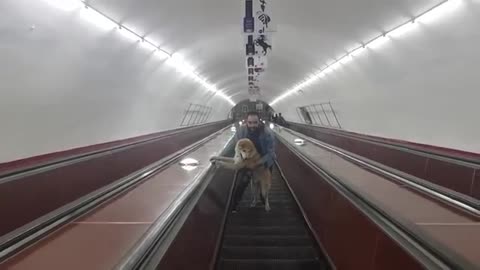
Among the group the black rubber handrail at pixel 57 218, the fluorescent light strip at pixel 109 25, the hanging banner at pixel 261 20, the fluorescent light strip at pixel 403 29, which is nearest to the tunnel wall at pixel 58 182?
the black rubber handrail at pixel 57 218

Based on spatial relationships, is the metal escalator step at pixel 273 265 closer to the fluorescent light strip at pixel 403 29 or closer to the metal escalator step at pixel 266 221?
the metal escalator step at pixel 266 221

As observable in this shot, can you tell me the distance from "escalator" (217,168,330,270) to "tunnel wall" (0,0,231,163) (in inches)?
127

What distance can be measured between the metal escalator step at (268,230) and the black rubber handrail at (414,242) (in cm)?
245

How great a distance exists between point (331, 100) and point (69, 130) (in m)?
12.1

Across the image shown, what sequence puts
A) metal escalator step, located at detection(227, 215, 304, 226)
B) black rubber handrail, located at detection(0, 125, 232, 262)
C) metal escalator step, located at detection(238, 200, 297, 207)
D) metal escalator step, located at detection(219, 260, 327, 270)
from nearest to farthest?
1. black rubber handrail, located at detection(0, 125, 232, 262)
2. metal escalator step, located at detection(219, 260, 327, 270)
3. metal escalator step, located at detection(227, 215, 304, 226)
4. metal escalator step, located at detection(238, 200, 297, 207)

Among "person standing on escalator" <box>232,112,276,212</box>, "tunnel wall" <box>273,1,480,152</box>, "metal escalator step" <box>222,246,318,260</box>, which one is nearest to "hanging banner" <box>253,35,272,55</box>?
"tunnel wall" <box>273,1,480,152</box>

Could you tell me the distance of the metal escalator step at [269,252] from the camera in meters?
5.65

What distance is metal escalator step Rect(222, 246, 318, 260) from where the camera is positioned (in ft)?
18.5

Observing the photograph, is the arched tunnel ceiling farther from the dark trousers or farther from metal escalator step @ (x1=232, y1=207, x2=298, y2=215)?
metal escalator step @ (x1=232, y1=207, x2=298, y2=215)

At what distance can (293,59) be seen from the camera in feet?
55.3

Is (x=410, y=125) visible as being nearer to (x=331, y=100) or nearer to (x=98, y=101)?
(x=98, y=101)

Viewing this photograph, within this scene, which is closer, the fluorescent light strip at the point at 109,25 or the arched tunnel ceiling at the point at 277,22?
the fluorescent light strip at the point at 109,25

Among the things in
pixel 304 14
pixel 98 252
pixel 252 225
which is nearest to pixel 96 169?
pixel 252 225

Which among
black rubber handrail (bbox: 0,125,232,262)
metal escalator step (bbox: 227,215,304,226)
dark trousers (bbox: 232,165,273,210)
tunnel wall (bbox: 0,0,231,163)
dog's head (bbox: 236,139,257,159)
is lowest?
metal escalator step (bbox: 227,215,304,226)
